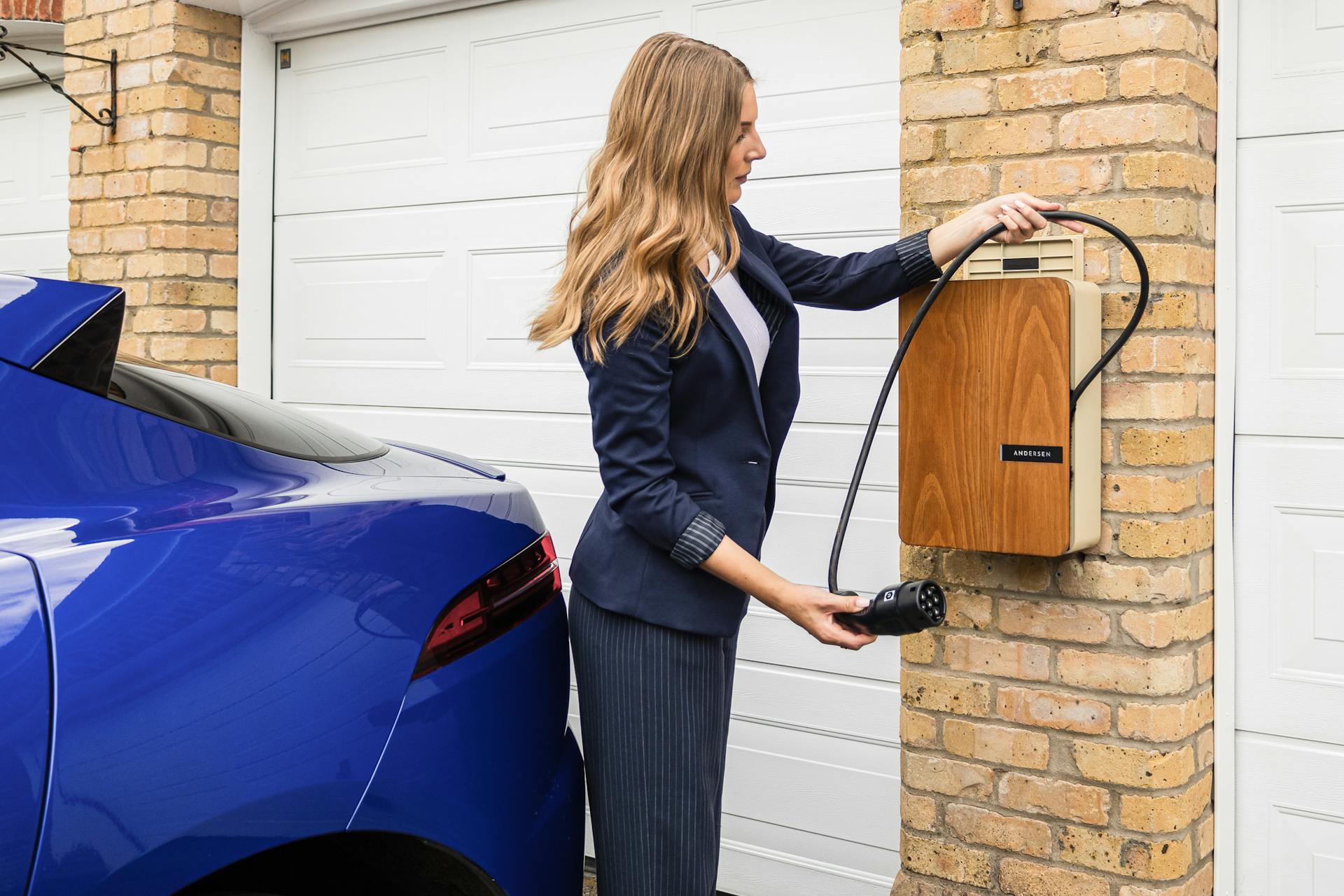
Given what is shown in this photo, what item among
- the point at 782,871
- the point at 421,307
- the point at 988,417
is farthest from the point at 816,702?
the point at 421,307

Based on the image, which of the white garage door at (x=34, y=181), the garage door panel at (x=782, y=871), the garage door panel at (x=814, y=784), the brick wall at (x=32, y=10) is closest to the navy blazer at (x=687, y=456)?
the garage door panel at (x=814, y=784)

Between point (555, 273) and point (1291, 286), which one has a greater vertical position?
point (555, 273)

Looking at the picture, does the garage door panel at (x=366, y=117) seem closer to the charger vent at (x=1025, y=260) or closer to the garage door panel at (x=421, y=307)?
the garage door panel at (x=421, y=307)

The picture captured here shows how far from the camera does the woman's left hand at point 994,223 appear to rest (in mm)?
2377

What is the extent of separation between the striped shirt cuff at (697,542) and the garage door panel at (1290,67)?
1495 millimetres

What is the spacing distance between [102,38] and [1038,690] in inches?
157

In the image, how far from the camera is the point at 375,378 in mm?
4277

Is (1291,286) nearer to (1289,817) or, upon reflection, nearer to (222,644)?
(1289,817)

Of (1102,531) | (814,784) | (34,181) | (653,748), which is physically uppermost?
(34,181)

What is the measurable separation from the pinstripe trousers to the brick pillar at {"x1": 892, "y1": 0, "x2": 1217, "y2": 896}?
77cm

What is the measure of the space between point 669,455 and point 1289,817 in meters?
1.62

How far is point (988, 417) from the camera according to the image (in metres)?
2.45

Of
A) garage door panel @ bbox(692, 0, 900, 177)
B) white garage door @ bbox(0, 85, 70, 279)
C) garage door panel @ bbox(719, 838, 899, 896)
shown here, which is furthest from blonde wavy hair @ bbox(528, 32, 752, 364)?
white garage door @ bbox(0, 85, 70, 279)

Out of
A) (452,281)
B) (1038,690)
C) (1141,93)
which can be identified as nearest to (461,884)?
(1038,690)
